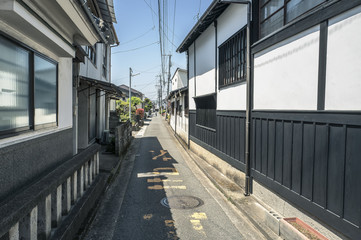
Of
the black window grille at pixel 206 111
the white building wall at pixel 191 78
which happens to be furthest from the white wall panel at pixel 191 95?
the black window grille at pixel 206 111

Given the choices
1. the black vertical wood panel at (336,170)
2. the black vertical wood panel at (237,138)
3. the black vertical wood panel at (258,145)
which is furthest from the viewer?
the black vertical wood panel at (237,138)

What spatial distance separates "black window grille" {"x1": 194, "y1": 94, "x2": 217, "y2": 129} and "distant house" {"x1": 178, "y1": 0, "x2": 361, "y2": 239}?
60.0 inches

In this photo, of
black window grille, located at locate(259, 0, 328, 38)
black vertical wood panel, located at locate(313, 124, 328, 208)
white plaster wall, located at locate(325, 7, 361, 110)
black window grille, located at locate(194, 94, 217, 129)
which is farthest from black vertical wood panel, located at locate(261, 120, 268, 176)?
black window grille, located at locate(194, 94, 217, 129)

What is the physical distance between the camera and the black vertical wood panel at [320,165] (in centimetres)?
409

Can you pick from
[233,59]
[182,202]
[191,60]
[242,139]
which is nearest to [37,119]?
[182,202]

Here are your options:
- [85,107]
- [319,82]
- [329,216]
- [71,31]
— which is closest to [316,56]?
[319,82]

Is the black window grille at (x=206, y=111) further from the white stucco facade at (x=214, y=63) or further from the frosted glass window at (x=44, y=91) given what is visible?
the frosted glass window at (x=44, y=91)

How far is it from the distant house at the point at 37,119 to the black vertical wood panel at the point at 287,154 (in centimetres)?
437

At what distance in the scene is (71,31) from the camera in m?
5.37

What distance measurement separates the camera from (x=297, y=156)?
16.1 ft

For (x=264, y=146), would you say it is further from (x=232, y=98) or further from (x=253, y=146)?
(x=232, y=98)

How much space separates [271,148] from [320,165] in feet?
5.71

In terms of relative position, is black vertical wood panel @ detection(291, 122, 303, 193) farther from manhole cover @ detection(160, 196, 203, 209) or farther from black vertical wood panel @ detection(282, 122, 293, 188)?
manhole cover @ detection(160, 196, 203, 209)

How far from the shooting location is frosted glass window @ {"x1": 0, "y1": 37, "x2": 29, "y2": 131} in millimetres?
3173
